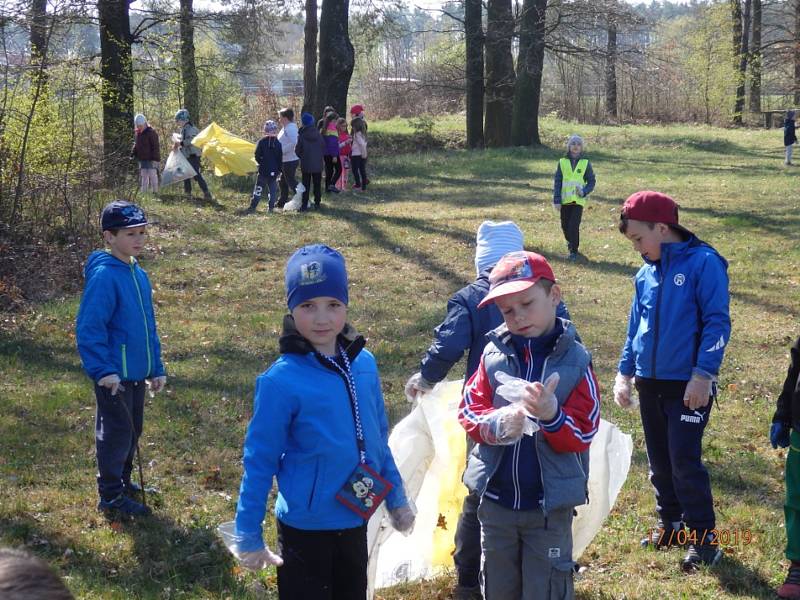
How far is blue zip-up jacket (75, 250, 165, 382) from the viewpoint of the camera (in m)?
5.32

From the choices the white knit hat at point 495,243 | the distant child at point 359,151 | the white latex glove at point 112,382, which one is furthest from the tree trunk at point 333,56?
the white knit hat at point 495,243

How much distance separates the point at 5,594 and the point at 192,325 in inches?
363

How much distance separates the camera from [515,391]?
3.42 meters

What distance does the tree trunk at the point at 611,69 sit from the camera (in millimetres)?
27516

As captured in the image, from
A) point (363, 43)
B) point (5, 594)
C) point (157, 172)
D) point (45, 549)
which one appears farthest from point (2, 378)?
point (363, 43)

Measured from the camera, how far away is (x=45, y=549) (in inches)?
207

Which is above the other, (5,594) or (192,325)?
(5,594)

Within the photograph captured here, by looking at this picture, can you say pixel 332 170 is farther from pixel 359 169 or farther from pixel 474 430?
pixel 474 430

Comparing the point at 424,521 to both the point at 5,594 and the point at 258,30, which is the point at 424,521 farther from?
the point at 258,30

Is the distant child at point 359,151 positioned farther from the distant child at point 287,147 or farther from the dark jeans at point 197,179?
the dark jeans at point 197,179

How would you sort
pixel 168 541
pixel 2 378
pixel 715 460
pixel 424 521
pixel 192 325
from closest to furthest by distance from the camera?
1. pixel 424 521
2. pixel 168 541
3. pixel 715 460
4. pixel 2 378
5. pixel 192 325

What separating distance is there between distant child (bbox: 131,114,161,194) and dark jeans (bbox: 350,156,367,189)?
167 inches

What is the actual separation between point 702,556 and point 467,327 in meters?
1.82

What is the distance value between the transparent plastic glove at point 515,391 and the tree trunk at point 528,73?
2619 centimetres
